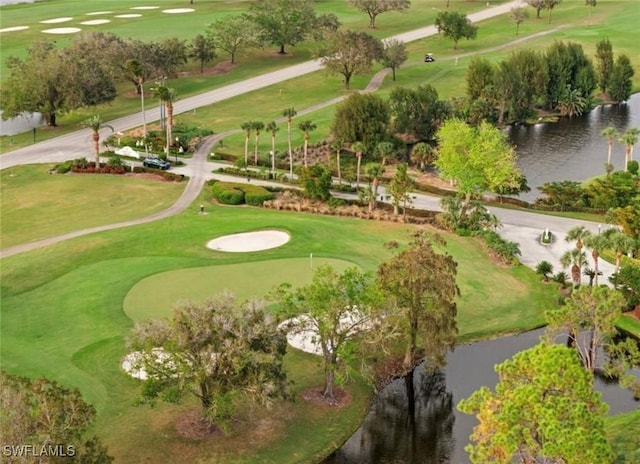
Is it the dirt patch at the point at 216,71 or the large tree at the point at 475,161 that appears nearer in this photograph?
the large tree at the point at 475,161

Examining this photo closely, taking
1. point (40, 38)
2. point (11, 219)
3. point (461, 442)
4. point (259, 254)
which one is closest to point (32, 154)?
point (11, 219)

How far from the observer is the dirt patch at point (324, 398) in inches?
2434

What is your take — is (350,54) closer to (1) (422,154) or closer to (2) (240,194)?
(1) (422,154)

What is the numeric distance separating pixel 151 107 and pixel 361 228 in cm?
6582

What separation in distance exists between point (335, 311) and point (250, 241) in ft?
109

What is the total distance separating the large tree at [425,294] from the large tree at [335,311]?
1937mm

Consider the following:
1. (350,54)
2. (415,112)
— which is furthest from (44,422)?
(350,54)

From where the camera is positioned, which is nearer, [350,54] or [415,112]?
[415,112]

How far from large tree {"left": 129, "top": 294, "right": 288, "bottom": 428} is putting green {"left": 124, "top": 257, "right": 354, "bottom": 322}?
16418 mm

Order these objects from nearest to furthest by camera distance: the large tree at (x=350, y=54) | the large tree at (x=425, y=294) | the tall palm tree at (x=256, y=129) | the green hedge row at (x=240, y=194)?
the large tree at (x=425, y=294) < the green hedge row at (x=240, y=194) < the tall palm tree at (x=256, y=129) < the large tree at (x=350, y=54)

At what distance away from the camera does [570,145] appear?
441 feet

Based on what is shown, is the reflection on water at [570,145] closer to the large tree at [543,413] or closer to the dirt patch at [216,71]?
the dirt patch at [216,71]

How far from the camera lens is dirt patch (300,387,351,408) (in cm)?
6183

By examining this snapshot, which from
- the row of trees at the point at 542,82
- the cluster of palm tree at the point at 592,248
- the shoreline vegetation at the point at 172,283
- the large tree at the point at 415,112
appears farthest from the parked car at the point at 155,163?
the cluster of palm tree at the point at 592,248
